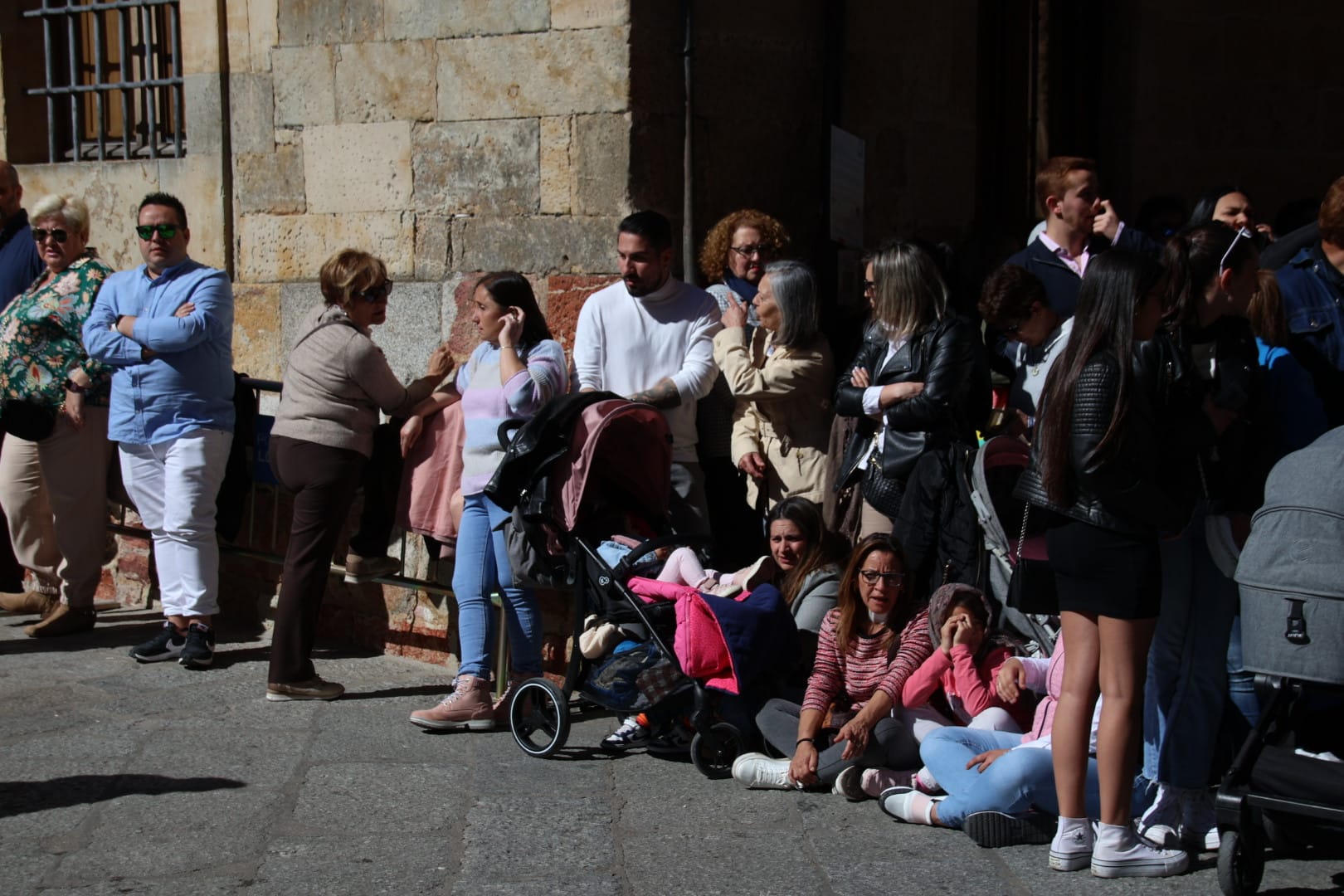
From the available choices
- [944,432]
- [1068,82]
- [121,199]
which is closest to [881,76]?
[1068,82]

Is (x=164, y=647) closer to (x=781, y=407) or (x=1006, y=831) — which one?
(x=781, y=407)

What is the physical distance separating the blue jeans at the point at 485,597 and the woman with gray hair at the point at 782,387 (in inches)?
38.2

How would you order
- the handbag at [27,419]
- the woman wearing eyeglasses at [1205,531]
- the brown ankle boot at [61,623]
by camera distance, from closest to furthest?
the woman wearing eyeglasses at [1205,531], the handbag at [27,419], the brown ankle boot at [61,623]

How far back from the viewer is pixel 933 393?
565 cm

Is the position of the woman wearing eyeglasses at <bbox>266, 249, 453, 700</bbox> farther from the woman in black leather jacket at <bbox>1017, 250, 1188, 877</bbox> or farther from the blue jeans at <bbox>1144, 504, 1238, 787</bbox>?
the blue jeans at <bbox>1144, 504, 1238, 787</bbox>

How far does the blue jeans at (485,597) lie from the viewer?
20.4 ft

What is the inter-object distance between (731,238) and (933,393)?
1.51 meters

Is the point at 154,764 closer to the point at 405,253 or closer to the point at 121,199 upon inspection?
the point at 405,253

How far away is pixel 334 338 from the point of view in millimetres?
6602

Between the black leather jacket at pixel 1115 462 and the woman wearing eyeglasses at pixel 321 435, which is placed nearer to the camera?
the black leather jacket at pixel 1115 462

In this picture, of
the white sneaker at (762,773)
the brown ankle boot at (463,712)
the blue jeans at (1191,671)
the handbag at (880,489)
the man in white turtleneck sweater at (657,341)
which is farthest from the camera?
the man in white turtleneck sweater at (657,341)

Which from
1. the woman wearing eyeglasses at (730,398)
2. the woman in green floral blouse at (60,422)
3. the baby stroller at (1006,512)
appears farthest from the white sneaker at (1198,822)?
the woman in green floral blouse at (60,422)

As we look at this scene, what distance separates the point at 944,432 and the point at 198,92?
173 inches

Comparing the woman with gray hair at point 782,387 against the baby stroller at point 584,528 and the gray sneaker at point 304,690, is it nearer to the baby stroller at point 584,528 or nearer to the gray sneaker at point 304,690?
the baby stroller at point 584,528
